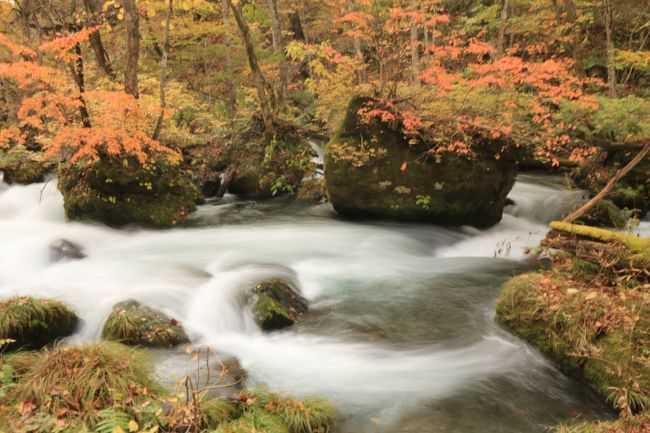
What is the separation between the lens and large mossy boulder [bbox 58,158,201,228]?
10.9 m

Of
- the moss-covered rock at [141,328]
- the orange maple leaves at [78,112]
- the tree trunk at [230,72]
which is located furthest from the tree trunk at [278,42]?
the moss-covered rock at [141,328]

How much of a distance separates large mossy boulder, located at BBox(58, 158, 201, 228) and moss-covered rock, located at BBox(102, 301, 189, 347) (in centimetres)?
561

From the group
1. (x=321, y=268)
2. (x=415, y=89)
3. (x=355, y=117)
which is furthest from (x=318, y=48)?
(x=321, y=268)

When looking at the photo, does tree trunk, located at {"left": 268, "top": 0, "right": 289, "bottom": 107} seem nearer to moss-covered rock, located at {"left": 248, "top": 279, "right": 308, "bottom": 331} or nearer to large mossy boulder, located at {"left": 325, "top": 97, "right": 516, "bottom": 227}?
large mossy boulder, located at {"left": 325, "top": 97, "right": 516, "bottom": 227}

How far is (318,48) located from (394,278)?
606cm

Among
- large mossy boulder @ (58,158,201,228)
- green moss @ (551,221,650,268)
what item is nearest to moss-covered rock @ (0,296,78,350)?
large mossy boulder @ (58,158,201,228)

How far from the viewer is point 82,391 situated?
12.4ft

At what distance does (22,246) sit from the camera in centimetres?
915

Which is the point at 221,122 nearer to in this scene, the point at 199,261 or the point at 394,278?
the point at 199,261

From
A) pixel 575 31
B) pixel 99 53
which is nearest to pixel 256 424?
pixel 99 53

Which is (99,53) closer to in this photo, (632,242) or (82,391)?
(82,391)

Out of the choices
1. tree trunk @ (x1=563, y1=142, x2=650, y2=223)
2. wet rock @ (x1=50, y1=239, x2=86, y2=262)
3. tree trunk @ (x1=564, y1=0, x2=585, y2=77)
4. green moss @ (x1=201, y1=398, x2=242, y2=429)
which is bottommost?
wet rock @ (x1=50, y1=239, x2=86, y2=262)

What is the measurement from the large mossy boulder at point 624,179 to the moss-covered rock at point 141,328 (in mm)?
10162

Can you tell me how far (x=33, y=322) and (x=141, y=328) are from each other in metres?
A: 1.22
